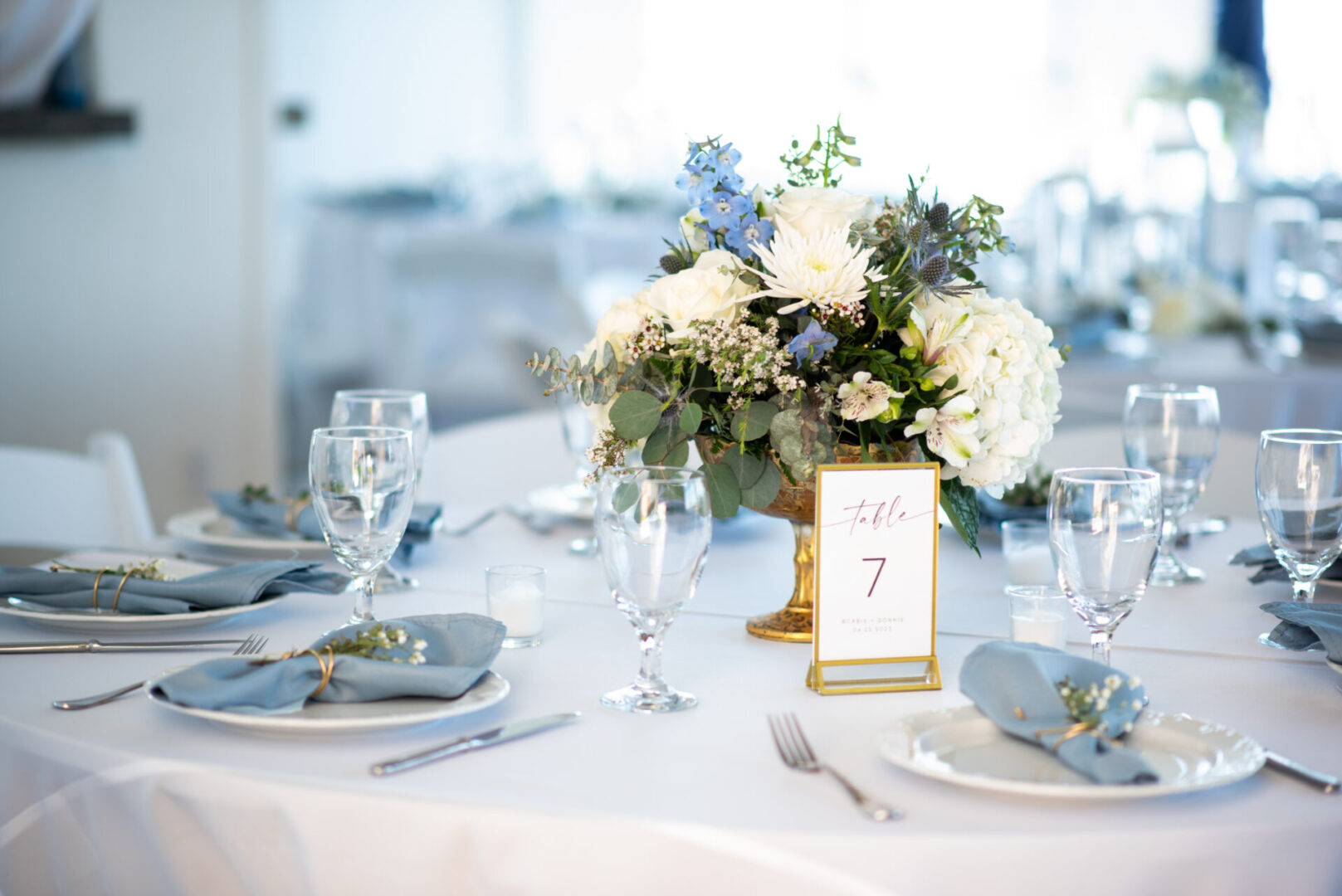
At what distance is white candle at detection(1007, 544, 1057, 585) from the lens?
4.31ft

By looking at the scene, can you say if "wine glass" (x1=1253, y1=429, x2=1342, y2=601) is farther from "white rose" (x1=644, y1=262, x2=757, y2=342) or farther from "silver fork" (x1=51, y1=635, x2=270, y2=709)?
"silver fork" (x1=51, y1=635, x2=270, y2=709)

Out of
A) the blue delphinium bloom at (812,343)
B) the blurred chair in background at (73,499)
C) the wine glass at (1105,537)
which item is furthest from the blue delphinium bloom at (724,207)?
the blurred chair in background at (73,499)

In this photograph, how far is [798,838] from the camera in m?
0.70

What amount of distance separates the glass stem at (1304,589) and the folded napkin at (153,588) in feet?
2.95

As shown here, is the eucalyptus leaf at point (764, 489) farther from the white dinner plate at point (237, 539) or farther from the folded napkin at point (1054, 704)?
the white dinner plate at point (237, 539)

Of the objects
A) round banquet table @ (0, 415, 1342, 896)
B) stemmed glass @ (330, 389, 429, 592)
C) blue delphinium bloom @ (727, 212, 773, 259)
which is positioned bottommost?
round banquet table @ (0, 415, 1342, 896)

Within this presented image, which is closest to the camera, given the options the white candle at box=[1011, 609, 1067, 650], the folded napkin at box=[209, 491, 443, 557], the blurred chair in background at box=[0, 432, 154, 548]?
the white candle at box=[1011, 609, 1067, 650]

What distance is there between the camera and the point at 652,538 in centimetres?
87

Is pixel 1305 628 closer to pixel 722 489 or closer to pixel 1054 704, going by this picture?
pixel 1054 704

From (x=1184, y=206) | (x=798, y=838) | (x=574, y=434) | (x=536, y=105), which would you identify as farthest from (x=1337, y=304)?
(x=536, y=105)

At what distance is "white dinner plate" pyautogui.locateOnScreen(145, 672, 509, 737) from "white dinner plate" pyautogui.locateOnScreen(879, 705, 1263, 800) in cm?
28

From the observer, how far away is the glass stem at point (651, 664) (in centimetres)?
93

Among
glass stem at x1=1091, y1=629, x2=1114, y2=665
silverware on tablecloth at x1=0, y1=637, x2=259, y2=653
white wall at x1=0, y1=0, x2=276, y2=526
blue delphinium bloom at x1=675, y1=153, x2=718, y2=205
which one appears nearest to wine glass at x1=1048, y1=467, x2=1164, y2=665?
glass stem at x1=1091, y1=629, x2=1114, y2=665

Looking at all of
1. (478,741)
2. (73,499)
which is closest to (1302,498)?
(478,741)
